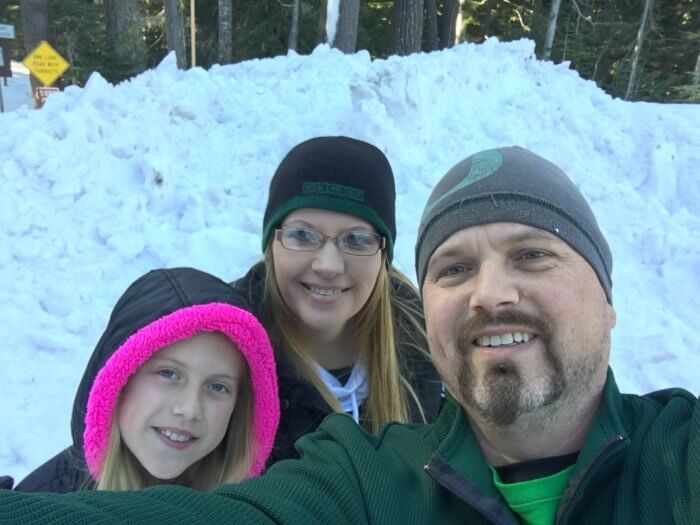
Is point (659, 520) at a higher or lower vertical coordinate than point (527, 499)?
higher

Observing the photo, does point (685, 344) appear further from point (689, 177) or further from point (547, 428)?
point (547, 428)

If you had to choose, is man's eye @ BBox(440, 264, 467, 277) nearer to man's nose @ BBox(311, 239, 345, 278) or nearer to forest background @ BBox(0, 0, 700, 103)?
man's nose @ BBox(311, 239, 345, 278)

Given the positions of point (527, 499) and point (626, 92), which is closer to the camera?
point (527, 499)

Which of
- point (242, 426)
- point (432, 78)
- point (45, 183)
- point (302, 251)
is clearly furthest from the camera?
point (432, 78)

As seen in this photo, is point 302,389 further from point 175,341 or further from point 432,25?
point 432,25

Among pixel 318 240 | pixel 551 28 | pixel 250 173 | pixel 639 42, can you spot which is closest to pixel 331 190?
pixel 318 240

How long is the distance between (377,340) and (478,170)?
125cm

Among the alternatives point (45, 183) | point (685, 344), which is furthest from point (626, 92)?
point (45, 183)

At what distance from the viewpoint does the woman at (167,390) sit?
85.8 inches

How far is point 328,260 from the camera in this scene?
8.95ft

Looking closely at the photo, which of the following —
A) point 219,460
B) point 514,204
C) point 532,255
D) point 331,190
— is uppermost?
point 514,204

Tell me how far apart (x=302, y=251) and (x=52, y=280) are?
388cm

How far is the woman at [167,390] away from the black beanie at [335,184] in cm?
66

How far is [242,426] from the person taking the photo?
2424 mm
